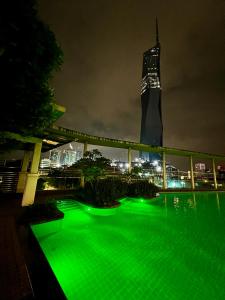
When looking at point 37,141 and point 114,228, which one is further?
point 37,141

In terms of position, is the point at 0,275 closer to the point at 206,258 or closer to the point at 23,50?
the point at 23,50

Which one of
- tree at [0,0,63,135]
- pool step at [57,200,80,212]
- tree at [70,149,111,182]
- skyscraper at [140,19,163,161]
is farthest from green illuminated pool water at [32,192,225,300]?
skyscraper at [140,19,163,161]

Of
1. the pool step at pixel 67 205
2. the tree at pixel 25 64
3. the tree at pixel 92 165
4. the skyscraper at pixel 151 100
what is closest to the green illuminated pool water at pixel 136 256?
the pool step at pixel 67 205

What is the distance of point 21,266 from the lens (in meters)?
1.74

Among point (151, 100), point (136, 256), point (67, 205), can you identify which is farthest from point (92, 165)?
point (151, 100)

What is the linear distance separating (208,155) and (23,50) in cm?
1549

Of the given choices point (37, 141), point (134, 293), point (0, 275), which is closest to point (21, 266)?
point (0, 275)

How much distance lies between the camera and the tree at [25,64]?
89.2 inches

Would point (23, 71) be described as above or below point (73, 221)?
above

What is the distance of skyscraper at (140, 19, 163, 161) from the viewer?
8744cm

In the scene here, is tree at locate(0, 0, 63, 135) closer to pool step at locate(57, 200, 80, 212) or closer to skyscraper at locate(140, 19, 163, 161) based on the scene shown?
pool step at locate(57, 200, 80, 212)

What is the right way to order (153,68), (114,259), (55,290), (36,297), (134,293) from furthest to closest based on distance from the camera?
(153,68), (114,259), (134,293), (55,290), (36,297)

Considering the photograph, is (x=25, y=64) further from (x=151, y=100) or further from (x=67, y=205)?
(x=151, y=100)

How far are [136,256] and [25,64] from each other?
14.3 ft
